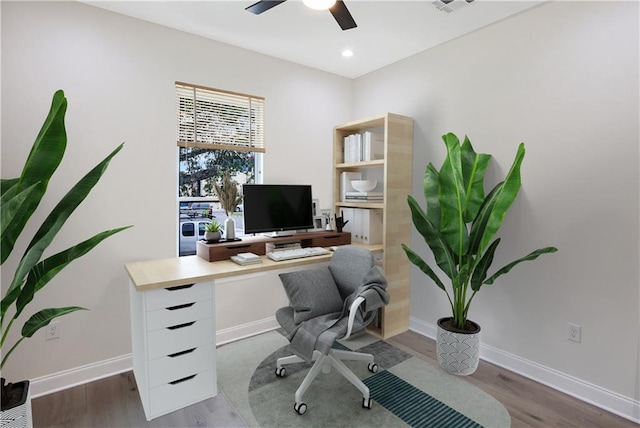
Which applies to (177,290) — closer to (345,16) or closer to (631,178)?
(345,16)

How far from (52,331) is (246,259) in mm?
1321

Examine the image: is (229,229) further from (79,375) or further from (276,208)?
(79,375)

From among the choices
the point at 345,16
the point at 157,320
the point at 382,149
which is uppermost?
the point at 345,16

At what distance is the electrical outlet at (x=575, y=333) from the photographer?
2219 mm

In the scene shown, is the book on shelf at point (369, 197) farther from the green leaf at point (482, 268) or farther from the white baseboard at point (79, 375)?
the white baseboard at point (79, 375)

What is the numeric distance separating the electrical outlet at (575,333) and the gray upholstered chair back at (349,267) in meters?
1.35

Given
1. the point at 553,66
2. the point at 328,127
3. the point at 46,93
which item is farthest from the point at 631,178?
the point at 46,93

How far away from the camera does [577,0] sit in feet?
7.14

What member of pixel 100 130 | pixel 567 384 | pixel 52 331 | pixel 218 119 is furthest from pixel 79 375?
pixel 567 384

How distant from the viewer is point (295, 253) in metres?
2.68

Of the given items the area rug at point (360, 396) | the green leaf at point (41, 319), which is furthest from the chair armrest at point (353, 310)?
the green leaf at point (41, 319)

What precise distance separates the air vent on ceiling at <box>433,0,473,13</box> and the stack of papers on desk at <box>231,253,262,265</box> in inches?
82.0

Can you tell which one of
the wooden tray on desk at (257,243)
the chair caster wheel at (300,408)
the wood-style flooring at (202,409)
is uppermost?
the wooden tray on desk at (257,243)

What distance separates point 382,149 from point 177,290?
2.19 meters
